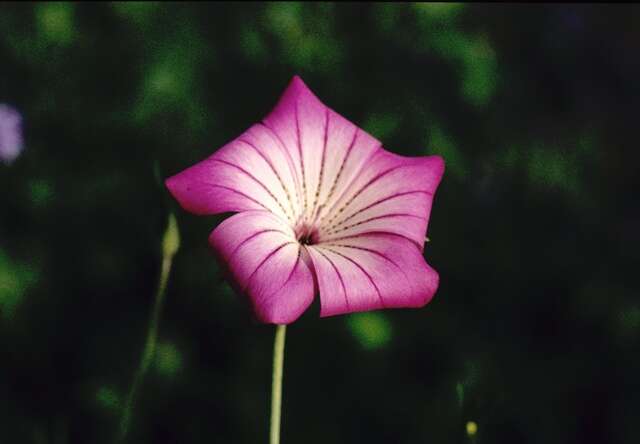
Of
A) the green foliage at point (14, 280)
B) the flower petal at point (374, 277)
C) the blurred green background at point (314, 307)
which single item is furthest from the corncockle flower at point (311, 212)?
the green foliage at point (14, 280)

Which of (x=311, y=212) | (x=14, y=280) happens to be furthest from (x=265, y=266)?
(x=14, y=280)

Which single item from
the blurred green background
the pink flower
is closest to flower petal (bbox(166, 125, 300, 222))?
the pink flower

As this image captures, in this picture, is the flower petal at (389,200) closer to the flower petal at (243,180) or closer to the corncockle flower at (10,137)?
the flower petal at (243,180)

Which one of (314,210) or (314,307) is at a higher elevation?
(314,210)

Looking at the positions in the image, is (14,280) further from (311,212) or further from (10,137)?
(311,212)

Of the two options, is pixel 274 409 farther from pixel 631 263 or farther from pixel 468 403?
pixel 631 263

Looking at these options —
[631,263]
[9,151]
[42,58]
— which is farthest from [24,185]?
[631,263]

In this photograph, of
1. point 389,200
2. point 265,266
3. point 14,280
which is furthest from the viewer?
point 14,280

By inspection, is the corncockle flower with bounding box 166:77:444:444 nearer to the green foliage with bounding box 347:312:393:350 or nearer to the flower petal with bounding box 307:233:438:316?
the flower petal with bounding box 307:233:438:316
